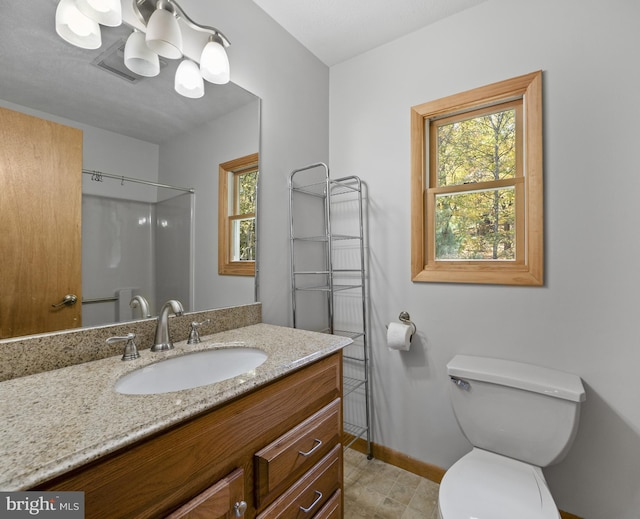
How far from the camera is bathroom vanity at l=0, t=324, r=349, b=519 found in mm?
530

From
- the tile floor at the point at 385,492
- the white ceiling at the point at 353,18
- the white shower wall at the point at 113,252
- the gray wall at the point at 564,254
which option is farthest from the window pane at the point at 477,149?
A: the tile floor at the point at 385,492

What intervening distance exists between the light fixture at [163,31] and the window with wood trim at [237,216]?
1.50 feet

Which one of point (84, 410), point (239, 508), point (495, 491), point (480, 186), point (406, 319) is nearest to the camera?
point (84, 410)

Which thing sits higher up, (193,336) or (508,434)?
(193,336)

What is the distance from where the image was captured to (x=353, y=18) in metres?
1.65

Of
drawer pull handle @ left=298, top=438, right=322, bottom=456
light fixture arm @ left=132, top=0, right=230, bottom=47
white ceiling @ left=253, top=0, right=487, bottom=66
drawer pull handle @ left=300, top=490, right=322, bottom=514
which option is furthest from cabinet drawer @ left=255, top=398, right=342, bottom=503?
white ceiling @ left=253, top=0, right=487, bottom=66

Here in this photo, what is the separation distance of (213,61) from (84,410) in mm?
1299

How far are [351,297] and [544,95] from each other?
4.59 ft

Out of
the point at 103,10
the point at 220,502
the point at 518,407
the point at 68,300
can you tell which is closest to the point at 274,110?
the point at 103,10

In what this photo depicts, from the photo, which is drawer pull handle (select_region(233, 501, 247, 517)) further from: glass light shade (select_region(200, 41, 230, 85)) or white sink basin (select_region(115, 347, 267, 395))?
glass light shade (select_region(200, 41, 230, 85))

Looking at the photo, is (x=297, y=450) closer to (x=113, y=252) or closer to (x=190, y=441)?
(x=190, y=441)

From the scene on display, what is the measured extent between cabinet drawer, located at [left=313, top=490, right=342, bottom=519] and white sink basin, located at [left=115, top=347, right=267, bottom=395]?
53 centimetres

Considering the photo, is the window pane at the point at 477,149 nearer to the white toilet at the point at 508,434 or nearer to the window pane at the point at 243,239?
the white toilet at the point at 508,434

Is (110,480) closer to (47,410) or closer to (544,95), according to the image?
(47,410)
